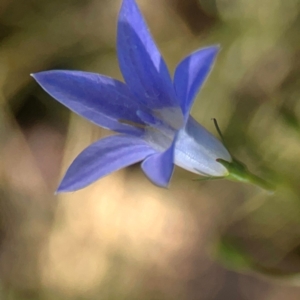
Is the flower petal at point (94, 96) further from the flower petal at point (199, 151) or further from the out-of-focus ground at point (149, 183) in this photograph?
the out-of-focus ground at point (149, 183)

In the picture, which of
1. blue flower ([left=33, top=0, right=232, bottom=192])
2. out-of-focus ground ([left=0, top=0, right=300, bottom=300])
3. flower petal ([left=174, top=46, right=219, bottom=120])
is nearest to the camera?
flower petal ([left=174, top=46, right=219, bottom=120])

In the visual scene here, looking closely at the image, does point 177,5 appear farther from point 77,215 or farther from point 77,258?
point 77,258

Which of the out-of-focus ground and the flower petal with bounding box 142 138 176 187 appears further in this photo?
the out-of-focus ground

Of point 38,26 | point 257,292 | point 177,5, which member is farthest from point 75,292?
point 177,5

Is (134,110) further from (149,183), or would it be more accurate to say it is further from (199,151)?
(149,183)

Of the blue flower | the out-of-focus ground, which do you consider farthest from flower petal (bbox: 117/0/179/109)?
the out-of-focus ground

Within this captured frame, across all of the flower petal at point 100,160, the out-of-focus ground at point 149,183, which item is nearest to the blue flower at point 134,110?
the flower petal at point 100,160

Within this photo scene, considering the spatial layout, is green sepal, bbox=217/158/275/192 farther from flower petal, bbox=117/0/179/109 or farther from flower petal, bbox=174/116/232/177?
flower petal, bbox=117/0/179/109

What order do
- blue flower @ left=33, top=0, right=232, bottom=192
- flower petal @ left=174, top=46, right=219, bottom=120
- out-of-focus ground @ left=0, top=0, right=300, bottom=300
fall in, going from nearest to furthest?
flower petal @ left=174, top=46, right=219, bottom=120 → blue flower @ left=33, top=0, right=232, bottom=192 → out-of-focus ground @ left=0, top=0, right=300, bottom=300
